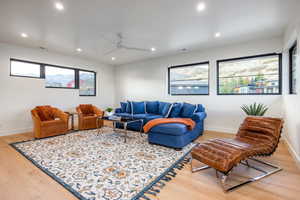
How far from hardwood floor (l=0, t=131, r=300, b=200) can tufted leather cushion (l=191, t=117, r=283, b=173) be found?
11.1 inches

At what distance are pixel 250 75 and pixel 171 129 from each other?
3111mm

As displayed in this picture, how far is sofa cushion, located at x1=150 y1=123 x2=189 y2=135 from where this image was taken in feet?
9.93

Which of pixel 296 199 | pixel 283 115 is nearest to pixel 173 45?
pixel 283 115

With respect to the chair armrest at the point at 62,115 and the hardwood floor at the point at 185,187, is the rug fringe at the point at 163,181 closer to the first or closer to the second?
the hardwood floor at the point at 185,187

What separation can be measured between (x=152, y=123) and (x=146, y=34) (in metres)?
2.26

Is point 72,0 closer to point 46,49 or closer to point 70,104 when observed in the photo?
point 46,49

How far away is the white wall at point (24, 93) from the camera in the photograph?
4242mm

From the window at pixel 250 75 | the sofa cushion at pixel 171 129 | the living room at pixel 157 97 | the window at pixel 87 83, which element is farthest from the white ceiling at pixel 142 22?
the sofa cushion at pixel 171 129

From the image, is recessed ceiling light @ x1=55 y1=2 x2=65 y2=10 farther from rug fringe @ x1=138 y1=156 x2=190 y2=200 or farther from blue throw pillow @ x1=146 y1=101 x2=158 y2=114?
blue throw pillow @ x1=146 y1=101 x2=158 y2=114

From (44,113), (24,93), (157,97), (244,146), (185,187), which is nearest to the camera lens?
(185,187)

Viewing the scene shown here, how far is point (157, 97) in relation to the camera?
6.02 metres

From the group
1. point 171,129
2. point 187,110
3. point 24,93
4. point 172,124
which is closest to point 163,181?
point 171,129

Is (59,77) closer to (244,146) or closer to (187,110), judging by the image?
(187,110)

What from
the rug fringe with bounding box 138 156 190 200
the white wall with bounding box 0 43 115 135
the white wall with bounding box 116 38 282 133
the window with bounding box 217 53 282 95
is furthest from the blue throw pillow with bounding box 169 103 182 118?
the white wall with bounding box 0 43 115 135
